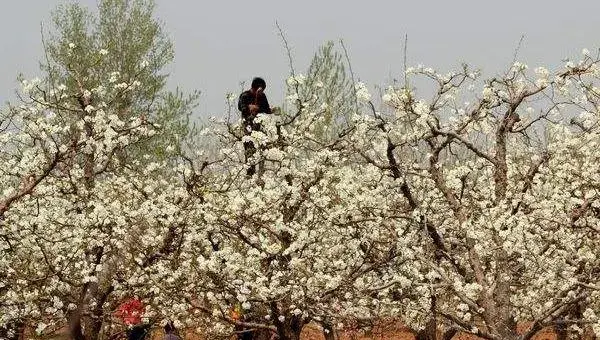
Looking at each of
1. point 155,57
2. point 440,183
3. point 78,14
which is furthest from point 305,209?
point 78,14

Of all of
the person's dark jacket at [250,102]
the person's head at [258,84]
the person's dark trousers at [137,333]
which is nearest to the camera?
the person's dark trousers at [137,333]

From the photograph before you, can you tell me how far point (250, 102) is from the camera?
1166cm

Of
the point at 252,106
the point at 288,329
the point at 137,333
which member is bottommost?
the point at 288,329

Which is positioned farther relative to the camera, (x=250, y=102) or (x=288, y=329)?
(x=250, y=102)

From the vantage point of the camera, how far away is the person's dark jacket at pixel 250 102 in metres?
11.4

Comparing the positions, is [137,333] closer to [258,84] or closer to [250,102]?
[250,102]

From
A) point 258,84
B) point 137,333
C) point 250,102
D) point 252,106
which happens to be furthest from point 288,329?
point 258,84

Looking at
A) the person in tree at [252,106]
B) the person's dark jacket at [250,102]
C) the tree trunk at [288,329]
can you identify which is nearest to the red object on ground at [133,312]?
the tree trunk at [288,329]

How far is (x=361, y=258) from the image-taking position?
1065cm

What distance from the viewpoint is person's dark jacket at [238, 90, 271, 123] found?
1143 centimetres

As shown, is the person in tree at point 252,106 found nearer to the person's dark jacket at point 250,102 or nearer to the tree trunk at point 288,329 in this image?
the person's dark jacket at point 250,102

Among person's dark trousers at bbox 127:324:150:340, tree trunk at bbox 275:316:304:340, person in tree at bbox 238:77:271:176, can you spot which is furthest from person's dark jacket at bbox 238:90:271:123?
person's dark trousers at bbox 127:324:150:340

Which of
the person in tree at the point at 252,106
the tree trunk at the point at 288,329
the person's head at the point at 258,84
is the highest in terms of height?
the person's head at the point at 258,84

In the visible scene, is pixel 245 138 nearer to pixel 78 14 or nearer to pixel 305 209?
pixel 305 209
